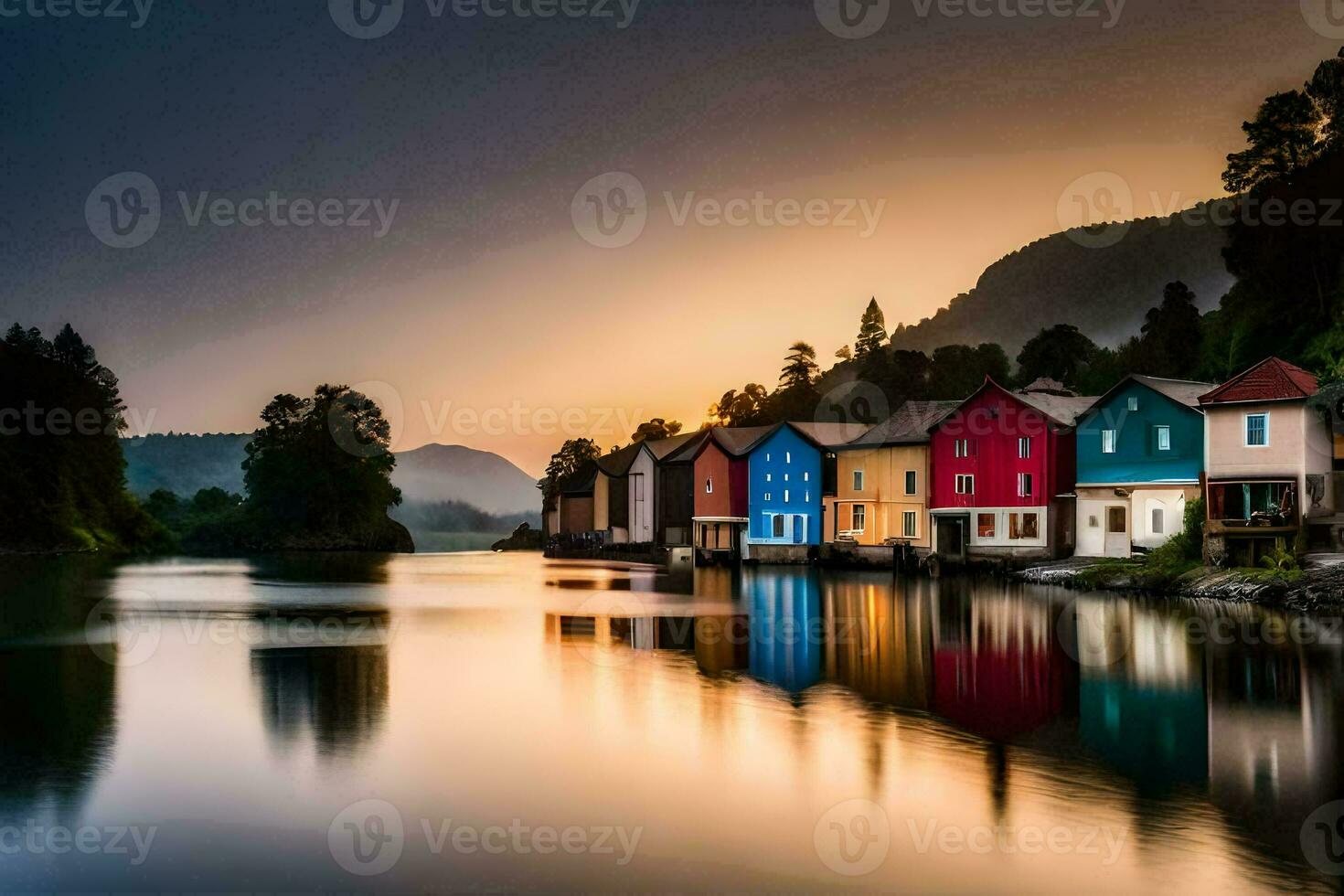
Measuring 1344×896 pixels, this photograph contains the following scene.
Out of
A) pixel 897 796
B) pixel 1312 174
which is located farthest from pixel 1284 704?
pixel 1312 174

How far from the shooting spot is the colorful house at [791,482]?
80875 millimetres

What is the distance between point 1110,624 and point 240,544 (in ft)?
398

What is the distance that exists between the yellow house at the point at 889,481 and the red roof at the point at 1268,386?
825 inches

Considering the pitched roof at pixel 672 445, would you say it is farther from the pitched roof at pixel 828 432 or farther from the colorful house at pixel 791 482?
the pitched roof at pixel 828 432

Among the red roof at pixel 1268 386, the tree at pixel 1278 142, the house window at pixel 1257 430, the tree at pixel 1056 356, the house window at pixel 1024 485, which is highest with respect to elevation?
the tree at pixel 1278 142

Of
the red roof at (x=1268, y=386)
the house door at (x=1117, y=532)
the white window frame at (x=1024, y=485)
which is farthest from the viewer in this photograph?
the white window frame at (x=1024, y=485)

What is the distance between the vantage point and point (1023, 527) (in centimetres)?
6425

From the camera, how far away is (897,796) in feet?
48.8

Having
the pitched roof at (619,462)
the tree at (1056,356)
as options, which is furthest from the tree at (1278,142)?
the pitched roof at (619,462)

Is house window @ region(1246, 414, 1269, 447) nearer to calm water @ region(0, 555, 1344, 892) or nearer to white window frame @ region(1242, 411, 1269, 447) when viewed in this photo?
white window frame @ region(1242, 411, 1269, 447)

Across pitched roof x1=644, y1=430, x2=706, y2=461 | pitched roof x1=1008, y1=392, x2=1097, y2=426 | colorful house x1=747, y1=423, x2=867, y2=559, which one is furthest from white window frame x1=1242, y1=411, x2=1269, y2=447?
pitched roof x1=644, y1=430, x2=706, y2=461

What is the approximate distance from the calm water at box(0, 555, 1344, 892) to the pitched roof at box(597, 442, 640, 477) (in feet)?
245

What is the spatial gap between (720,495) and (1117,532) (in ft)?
114

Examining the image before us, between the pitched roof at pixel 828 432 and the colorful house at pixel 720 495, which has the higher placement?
the pitched roof at pixel 828 432
